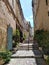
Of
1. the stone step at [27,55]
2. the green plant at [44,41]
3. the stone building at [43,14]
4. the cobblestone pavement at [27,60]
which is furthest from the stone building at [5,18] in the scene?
the stone building at [43,14]

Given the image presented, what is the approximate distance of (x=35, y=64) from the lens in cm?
880

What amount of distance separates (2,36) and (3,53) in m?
1.99

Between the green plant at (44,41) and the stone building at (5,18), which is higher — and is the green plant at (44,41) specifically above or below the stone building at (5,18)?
below

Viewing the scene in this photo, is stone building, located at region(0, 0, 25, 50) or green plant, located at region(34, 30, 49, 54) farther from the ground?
stone building, located at region(0, 0, 25, 50)

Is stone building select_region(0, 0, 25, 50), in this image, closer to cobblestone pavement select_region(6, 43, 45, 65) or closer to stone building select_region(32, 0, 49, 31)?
cobblestone pavement select_region(6, 43, 45, 65)

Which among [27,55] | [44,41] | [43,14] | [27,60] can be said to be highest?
[43,14]

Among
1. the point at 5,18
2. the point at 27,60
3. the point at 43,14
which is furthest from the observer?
the point at 43,14

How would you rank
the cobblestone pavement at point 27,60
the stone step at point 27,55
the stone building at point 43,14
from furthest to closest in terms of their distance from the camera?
the stone building at point 43,14 → the stone step at point 27,55 → the cobblestone pavement at point 27,60

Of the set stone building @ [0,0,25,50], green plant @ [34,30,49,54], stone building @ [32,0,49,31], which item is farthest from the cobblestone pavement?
stone building @ [32,0,49,31]

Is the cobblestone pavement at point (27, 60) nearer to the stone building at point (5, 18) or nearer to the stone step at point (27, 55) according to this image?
the stone step at point (27, 55)

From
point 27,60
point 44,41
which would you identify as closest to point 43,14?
point 44,41

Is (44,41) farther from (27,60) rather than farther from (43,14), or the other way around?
(43,14)

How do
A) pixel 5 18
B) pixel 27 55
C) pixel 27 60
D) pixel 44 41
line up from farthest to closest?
pixel 27 55, pixel 5 18, pixel 44 41, pixel 27 60

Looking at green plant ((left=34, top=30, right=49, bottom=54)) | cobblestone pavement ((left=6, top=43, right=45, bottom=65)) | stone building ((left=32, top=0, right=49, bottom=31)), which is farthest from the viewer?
stone building ((left=32, top=0, right=49, bottom=31))
